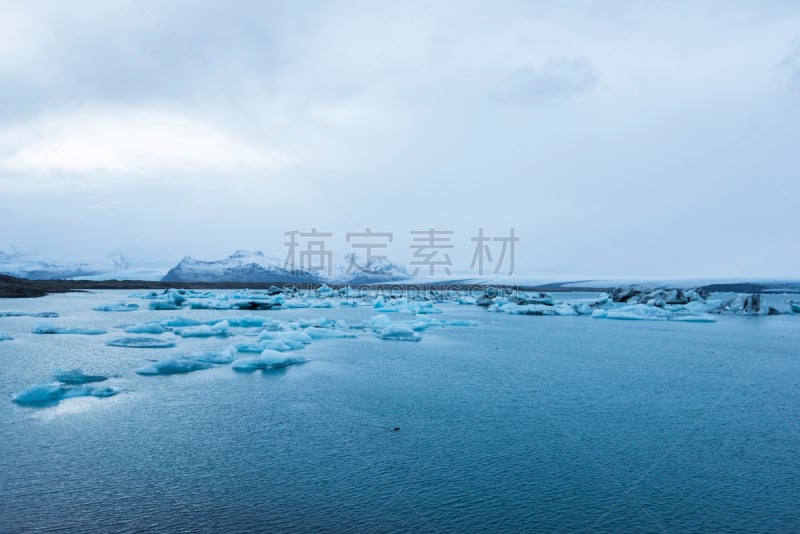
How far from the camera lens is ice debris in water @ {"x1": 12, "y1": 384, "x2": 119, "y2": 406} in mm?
6957

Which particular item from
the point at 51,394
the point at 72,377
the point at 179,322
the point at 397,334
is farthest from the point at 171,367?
the point at 179,322

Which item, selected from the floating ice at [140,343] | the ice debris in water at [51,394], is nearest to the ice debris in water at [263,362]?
the ice debris in water at [51,394]

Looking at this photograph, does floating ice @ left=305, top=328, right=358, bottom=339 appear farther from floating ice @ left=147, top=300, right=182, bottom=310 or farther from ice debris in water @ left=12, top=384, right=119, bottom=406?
floating ice @ left=147, top=300, right=182, bottom=310

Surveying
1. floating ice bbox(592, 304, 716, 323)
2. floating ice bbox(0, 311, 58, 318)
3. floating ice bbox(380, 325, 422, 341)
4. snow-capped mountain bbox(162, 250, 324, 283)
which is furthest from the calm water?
snow-capped mountain bbox(162, 250, 324, 283)

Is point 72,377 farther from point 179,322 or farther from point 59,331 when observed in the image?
point 179,322

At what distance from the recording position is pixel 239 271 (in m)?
116

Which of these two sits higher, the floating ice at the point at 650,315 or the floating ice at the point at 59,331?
the floating ice at the point at 650,315

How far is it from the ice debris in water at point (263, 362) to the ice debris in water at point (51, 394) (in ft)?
8.02

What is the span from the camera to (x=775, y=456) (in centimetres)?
537

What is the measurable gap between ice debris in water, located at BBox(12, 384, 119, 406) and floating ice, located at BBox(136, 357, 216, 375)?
5.05 ft

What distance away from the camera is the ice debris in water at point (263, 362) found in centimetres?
962

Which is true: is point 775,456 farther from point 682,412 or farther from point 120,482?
point 120,482

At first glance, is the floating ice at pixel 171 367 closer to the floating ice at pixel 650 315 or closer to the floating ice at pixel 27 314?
the floating ice at pixel 27 314

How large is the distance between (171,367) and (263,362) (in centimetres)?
155
